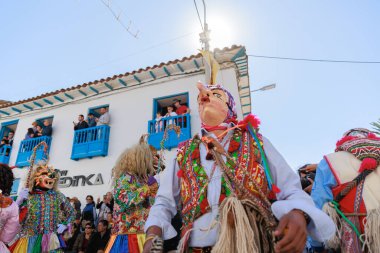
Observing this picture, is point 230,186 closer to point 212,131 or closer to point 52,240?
point 212,131

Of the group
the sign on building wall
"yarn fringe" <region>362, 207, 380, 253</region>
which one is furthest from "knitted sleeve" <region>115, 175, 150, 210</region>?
the sign on building wall

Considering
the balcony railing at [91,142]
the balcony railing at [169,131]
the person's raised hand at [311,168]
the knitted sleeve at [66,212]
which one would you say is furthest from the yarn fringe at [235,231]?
the balcony railing at [91,142]

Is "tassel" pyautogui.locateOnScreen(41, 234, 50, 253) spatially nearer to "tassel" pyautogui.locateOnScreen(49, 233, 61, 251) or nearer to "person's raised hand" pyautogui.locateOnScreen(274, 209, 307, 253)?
"tassel" pyautogui.locateOnScreen(49, 233, 61, 251)

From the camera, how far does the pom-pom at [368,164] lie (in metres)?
2.01

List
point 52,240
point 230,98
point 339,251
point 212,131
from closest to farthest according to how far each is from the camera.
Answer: point 212,131, point 230,98, point 339,251, point 52,240

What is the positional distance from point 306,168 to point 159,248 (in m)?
2.78

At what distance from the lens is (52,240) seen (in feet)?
10.9

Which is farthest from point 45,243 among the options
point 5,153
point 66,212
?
point 5,153

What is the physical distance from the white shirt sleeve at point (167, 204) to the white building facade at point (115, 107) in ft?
20.3

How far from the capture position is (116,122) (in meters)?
9.12

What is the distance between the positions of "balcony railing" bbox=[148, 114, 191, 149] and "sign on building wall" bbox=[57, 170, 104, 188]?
7.05 ft

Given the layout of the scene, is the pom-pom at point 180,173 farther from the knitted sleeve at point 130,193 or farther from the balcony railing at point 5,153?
the balcony railing at point 5,153

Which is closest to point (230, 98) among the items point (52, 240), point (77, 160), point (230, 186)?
point (230, 186)

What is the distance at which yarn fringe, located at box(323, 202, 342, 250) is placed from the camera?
201cm
